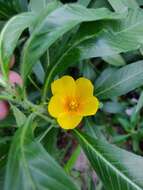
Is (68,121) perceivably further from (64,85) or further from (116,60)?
(116,60)

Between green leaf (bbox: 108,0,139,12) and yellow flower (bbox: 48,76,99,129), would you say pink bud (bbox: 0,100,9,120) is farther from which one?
green leaf (bbox: 108,0,139,12)

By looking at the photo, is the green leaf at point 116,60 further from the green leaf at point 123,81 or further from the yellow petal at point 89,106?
the yellow petal at point 89,106

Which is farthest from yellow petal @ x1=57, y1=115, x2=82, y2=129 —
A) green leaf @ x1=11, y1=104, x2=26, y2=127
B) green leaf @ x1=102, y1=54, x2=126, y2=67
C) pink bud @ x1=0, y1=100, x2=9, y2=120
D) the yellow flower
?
green leaf @ x1=102, y1=54, x2=126, y2=67

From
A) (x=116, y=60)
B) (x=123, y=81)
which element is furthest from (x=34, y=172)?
(x=116, y=60)

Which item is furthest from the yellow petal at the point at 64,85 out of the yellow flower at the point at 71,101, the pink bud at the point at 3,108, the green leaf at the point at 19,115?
the pink bud at the point at 3,108

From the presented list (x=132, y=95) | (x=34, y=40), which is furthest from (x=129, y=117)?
(x=34, y=40)
